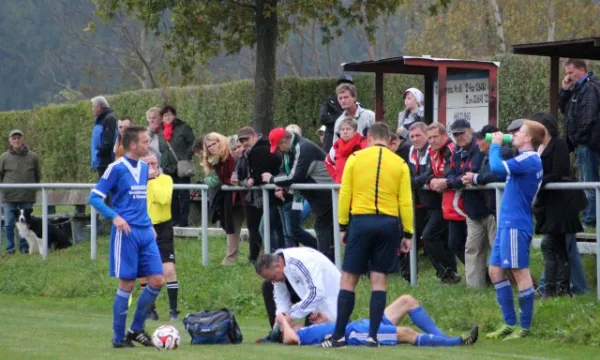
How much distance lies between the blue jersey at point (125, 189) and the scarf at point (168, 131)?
32.4 feet

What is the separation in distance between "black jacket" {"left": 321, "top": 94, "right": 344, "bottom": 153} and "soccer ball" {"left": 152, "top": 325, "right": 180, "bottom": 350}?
807cm

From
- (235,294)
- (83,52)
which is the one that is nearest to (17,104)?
(83,52)

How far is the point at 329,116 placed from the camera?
1980cm

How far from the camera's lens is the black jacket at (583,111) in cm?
1592

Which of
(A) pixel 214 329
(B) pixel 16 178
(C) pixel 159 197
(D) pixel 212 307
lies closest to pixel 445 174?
(C) pixel 159 197

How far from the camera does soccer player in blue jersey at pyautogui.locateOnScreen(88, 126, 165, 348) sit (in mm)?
12289

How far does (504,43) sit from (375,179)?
2376cm

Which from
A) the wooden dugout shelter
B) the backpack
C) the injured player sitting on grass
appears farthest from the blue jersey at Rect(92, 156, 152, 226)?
the wooden dugout shelter

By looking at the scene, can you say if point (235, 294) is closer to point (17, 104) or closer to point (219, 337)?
point (219, 337)

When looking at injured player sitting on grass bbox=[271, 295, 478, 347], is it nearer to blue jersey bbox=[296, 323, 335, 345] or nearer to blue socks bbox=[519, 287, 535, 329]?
blue jersey bbox=[296, 323, 335, 345]

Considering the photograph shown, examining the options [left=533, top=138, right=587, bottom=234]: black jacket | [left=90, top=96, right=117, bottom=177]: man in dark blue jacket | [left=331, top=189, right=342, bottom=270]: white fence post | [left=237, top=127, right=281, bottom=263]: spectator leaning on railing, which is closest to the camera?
[left=533, top=138, right=587, bottom=234]: black jacket

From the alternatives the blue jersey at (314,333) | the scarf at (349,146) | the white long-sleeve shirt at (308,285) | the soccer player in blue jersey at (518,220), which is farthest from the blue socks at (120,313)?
the scarf at (349,146)

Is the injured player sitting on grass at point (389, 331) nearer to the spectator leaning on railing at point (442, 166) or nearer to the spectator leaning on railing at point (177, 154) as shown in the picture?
the spectator leaning on railing at point (442, 166)

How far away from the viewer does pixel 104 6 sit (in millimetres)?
24766
